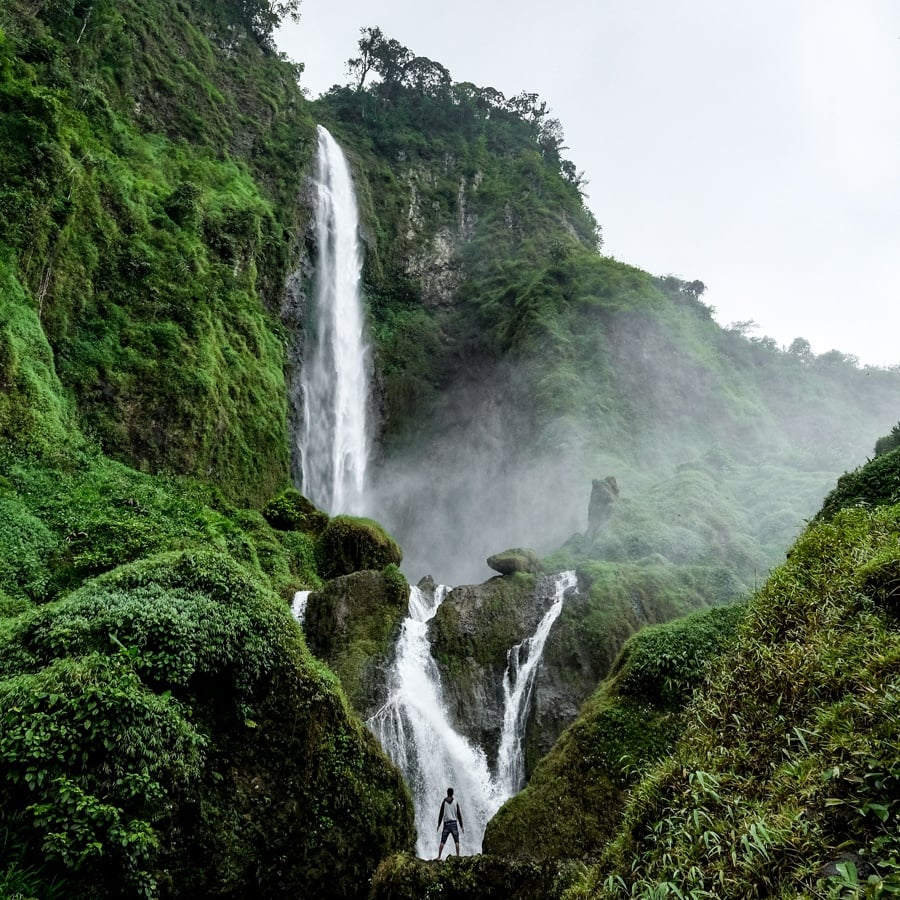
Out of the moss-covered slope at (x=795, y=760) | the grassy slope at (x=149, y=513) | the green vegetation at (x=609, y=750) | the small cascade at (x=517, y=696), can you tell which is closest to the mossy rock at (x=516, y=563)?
the small cascade at (x=517, y=696)

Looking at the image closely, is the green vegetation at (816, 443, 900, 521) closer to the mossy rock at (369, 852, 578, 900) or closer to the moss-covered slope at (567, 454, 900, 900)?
the moss-covered slope at (567, 454, 900, 900)

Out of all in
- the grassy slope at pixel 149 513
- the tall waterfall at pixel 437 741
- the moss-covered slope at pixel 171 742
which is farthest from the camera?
the tall waterfall at pixel 437 741

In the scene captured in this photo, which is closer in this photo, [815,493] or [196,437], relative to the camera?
[196,437]

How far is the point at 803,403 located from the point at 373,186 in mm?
33102

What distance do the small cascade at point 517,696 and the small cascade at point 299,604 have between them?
5.45m

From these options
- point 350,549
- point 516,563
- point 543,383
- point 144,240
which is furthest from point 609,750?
point 543,383

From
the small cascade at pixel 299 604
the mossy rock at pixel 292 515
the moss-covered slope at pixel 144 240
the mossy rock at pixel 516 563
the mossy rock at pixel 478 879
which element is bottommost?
the mossy rock at pixel 478 879

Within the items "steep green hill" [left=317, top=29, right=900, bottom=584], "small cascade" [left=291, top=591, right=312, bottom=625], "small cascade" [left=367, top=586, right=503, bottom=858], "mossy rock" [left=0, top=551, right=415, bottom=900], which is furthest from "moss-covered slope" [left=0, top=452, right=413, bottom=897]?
"steep green hill" [left=317, top=29, right=900, bottom=584]

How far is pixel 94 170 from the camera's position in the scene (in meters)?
18.4

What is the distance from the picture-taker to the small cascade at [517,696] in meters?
13.4

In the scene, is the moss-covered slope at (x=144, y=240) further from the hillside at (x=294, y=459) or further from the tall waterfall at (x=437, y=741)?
the tall waterfall at (x=437, y=741)

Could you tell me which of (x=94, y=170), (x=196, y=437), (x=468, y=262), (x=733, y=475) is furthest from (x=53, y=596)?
(x=468, y=262)

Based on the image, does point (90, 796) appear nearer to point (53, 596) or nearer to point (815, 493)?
point (53, 596)

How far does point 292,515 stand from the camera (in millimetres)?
19734
